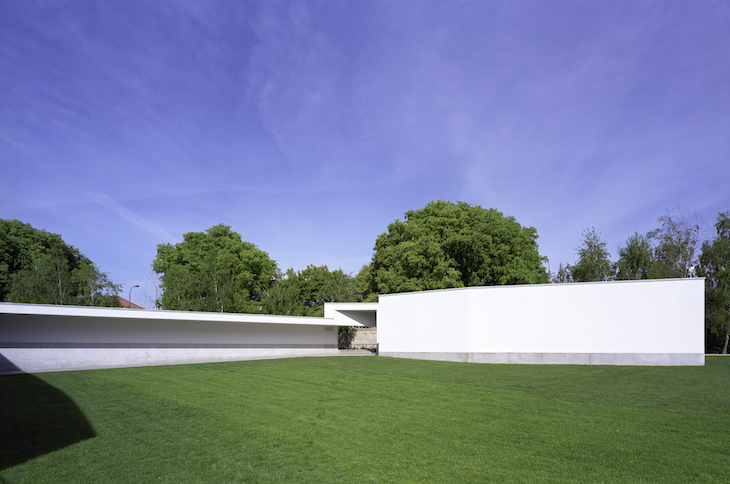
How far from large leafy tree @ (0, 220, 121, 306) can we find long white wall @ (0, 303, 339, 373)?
14821 mm

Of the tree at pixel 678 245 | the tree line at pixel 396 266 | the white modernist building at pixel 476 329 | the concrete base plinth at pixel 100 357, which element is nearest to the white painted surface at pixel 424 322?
the white modernist building at pixel 476 329

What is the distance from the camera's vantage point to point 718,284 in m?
31.7

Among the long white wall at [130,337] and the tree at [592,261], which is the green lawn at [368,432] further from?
the tree at [592,261]

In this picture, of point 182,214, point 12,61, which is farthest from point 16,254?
point 12,61

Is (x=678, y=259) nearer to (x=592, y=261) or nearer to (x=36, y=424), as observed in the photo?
(x=592, y=261)

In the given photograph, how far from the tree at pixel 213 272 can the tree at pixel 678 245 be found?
34.2 meters

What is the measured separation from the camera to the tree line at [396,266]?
28.7 metres

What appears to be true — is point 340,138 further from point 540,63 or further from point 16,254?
point 16,254

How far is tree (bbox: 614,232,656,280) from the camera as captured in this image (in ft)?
114

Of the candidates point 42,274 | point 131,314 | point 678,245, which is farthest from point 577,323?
point 42,274

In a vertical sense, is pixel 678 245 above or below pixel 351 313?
above

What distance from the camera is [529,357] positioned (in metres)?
A: 16.9

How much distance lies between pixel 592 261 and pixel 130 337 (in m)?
37.1

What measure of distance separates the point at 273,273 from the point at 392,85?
23236 mm
